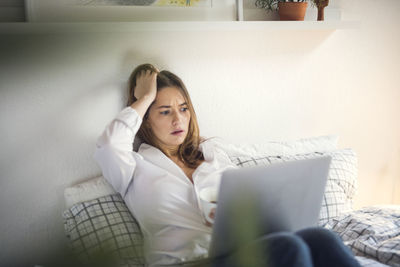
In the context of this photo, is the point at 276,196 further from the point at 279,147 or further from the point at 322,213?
the point at 279,147

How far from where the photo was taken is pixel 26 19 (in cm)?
131

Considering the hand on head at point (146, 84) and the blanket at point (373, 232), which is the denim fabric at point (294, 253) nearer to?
the blanket at point (373, 232)

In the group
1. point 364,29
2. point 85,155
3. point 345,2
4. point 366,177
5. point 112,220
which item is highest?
point 345,2

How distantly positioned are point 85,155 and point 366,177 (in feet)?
4.95

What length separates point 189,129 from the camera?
1.51 metres

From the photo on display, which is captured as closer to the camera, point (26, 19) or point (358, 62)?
point (26, 19)

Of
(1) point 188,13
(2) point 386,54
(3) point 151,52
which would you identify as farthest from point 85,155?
(2) point 386,54

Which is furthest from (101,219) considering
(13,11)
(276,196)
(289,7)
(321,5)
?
(321,5)

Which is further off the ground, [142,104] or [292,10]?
[292,10]

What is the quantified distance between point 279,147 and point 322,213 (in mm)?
338

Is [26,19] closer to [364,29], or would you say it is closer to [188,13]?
[188,13]

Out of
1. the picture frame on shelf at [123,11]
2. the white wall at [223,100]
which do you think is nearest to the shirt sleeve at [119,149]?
the white wall at [223,100]

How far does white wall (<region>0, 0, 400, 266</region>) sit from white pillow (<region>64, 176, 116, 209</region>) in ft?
0.31

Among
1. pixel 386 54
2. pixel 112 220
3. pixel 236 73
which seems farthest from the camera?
pixel 386 54
